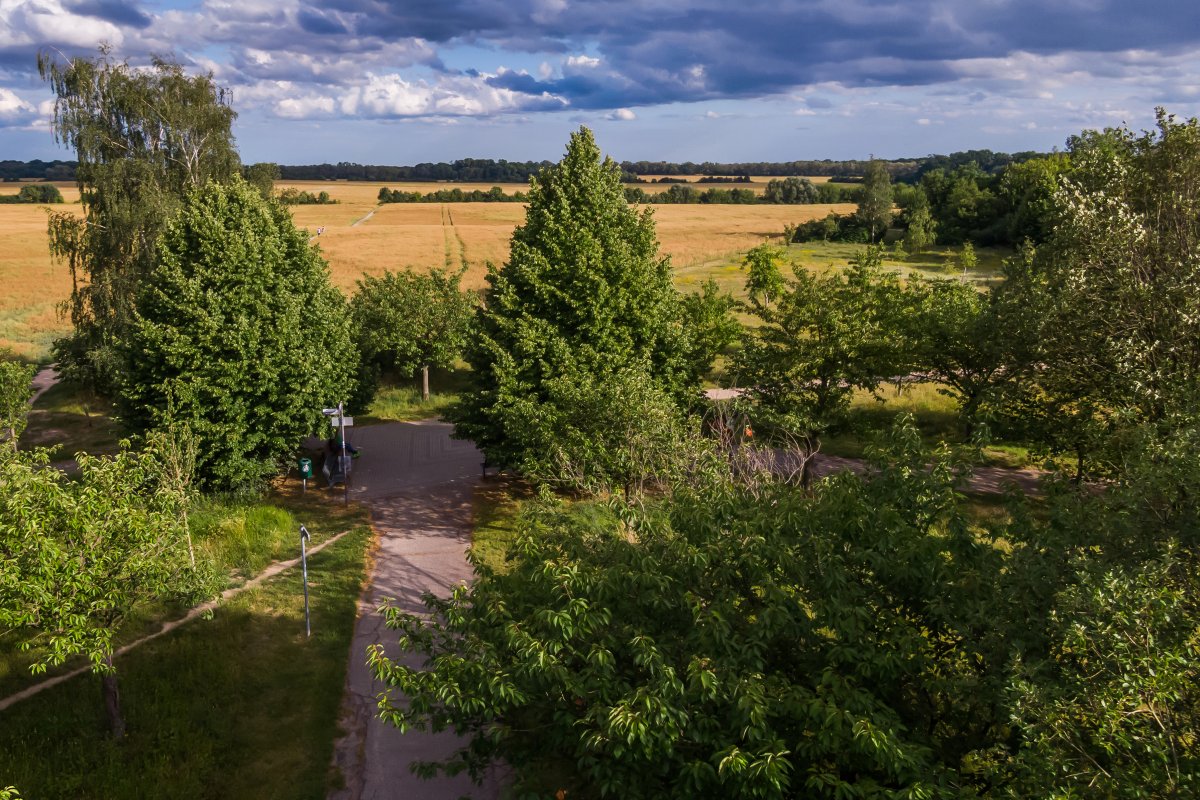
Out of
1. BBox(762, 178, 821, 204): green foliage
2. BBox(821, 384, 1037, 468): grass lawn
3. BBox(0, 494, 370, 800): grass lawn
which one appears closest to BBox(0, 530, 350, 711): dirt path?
BBox(0, 494, 370, 800): grass lawn

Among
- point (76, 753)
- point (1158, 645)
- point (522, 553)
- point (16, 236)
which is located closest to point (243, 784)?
point (76, 753)

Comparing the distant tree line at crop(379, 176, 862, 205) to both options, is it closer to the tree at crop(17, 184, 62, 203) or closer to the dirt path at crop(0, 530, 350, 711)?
the tree at crop(17, 184, 62, 203)

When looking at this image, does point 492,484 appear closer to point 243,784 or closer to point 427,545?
point 427,545

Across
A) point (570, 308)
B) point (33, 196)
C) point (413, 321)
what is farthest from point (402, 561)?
Result: point (33, 196)

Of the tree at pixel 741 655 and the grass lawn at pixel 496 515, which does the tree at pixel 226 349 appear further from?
the tree at pixel 741 655

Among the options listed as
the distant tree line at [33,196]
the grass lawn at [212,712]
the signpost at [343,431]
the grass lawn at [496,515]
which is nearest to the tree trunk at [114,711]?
the grass lawn at [212,712]

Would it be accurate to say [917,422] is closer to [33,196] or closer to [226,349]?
[226,349]
